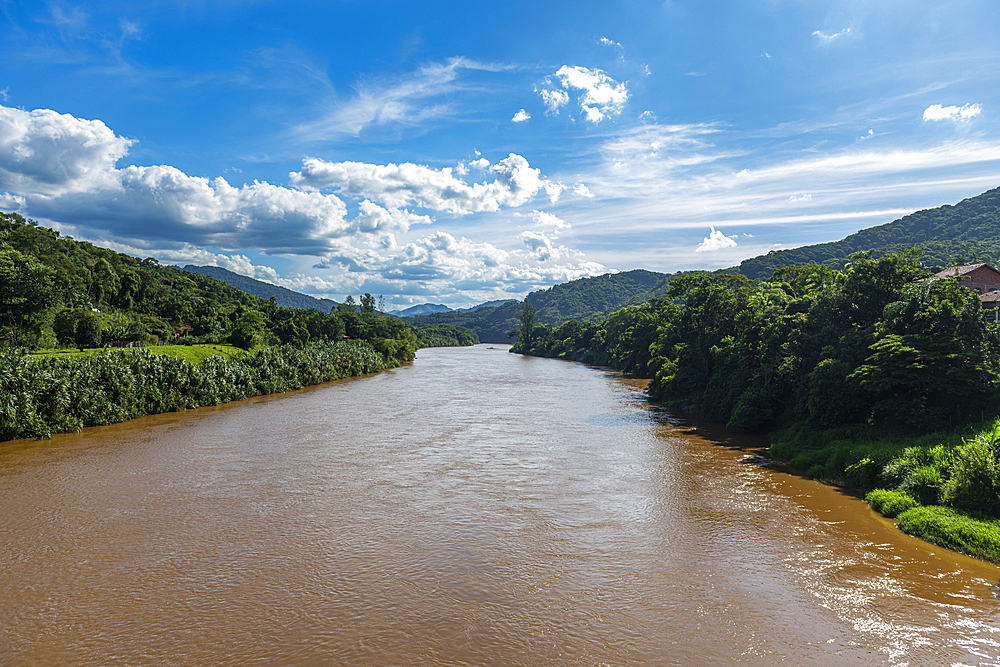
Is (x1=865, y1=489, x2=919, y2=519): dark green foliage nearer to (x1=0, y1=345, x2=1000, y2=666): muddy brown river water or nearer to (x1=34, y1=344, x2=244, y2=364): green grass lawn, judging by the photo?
(x1=0, y1=345, x2=1000, y2=666): muddy brown river water

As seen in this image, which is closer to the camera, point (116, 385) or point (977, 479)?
point (977, 479)

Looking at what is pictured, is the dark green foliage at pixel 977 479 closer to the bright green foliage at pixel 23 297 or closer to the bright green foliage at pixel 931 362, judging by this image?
the bright green foliage at pixel 931 362

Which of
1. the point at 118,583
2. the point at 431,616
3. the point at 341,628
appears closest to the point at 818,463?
the point at 431,616

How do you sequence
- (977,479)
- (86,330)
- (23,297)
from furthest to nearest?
(86,330) < (23,297) < (977,479)

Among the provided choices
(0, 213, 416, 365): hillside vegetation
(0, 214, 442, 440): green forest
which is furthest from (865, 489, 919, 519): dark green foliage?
(0, 213, 416, 365): hillside vegetation

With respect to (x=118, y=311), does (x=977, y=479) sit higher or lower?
lower

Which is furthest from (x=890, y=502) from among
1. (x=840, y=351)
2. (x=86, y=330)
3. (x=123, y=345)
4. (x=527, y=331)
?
(x=527, y=331)

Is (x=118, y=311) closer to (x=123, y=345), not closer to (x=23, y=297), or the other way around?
(x=123, y=345)
